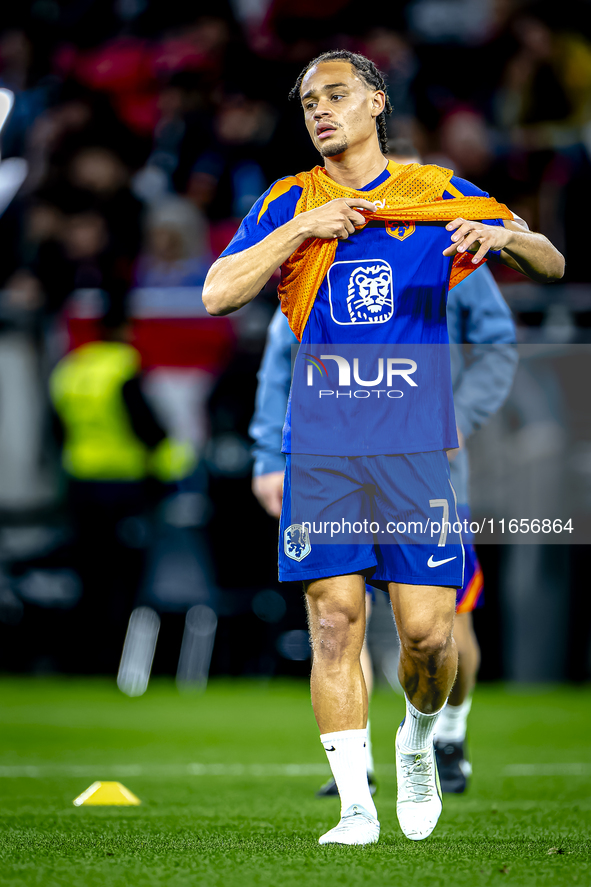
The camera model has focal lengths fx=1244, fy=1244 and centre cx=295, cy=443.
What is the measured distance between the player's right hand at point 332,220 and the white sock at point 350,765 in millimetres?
1400

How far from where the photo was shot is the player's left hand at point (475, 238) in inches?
138

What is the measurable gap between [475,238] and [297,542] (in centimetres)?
100

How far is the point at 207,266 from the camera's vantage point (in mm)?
9680

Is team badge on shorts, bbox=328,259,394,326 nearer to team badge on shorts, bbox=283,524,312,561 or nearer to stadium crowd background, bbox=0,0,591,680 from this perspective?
team badge on shorts, bbox=283,524,312,561

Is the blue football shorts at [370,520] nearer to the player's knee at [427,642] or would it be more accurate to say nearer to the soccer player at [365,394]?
the soccer player at [365,394]

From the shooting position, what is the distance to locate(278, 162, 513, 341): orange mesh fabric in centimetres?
364

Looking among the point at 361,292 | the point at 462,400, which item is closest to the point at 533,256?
the point at 361,292

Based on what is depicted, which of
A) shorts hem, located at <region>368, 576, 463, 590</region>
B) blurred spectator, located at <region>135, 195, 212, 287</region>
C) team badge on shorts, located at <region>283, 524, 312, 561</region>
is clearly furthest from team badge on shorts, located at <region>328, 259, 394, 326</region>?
blurred spectator, located at <region>135, 195, 212, 287</region>

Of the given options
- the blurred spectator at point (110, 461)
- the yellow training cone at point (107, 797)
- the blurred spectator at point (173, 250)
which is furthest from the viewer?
the blurred spectator at point (173, 250)

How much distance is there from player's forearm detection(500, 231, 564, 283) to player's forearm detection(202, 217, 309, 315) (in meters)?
0.63

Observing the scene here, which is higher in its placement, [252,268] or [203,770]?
[252,268]

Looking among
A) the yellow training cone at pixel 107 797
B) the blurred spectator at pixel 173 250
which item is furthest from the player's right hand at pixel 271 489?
the blurred spectator at pixel 173 250

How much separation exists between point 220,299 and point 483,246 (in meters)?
0.76

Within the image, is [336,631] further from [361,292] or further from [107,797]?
[107,797]
